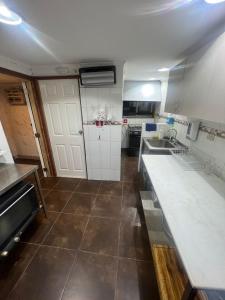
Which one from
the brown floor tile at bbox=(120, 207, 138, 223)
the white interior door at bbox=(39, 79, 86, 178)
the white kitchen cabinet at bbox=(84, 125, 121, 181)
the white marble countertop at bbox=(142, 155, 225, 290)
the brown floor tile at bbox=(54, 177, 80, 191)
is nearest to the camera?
the white marble countertop at bbox=(142, 155, 225, 290)

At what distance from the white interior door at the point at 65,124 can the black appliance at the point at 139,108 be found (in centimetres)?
204

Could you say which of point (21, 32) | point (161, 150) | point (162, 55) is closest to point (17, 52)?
point (21, 32)

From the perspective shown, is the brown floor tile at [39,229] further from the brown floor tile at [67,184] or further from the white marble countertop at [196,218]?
the white marble countertop at [196,218]

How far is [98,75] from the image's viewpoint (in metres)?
1.97

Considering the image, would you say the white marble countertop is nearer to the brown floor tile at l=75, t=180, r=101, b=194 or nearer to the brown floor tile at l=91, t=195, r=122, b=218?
the brown floor tile at l=91, t=195, r=122, b=218

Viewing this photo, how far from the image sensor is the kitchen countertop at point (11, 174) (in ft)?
4.21

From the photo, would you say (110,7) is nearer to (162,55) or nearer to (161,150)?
(162,55)

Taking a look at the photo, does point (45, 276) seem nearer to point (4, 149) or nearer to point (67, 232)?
point (67, 232)

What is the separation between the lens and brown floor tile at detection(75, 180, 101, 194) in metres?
2.47

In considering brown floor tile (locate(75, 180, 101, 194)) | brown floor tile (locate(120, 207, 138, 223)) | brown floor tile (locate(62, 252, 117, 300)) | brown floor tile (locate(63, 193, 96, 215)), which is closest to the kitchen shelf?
brown floor tile (locate(62, 252, 117, 300))

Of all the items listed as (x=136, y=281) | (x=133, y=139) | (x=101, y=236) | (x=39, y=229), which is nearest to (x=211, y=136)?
(x=136, y=281)

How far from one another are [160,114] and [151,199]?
2432 millimetres

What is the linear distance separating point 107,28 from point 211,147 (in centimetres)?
154

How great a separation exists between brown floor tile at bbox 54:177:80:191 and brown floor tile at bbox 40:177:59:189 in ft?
0.29
